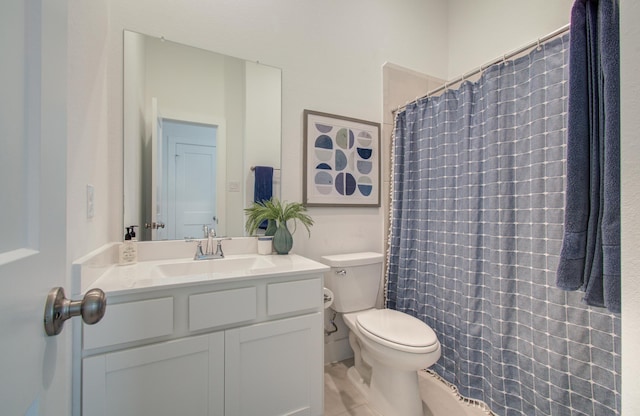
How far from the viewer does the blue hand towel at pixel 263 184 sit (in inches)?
63.3

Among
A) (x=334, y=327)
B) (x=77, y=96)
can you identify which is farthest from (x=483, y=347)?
(x=77, y=96)

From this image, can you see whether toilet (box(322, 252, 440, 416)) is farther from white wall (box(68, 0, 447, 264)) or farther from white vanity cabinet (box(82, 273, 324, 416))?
white vanity cabinet (box(82, 273, 324, 416))

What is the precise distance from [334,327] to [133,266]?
4.14 ft

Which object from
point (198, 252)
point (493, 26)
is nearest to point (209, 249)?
point (198, 252)

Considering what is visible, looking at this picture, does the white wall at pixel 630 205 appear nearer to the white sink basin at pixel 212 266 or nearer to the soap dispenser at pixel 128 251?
the white sink basin at pixel 212 266

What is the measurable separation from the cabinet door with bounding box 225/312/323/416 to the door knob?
70 centimetres

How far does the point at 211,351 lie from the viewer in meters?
1.02

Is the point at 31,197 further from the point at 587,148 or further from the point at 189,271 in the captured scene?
the point at 587,148

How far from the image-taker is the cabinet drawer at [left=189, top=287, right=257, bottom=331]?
99cm

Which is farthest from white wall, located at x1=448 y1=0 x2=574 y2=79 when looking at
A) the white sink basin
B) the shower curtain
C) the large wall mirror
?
the white sink basin

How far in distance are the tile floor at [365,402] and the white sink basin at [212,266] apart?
87 centimetres

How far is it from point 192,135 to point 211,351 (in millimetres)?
1098

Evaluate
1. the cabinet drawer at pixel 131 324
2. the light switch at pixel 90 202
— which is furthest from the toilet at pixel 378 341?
the light switch at pixel 90 202

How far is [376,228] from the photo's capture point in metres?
2.01
